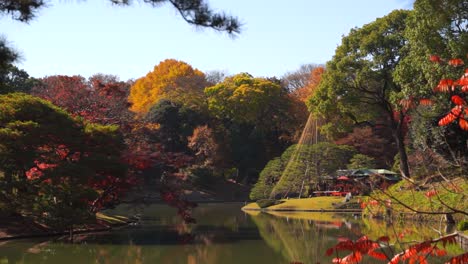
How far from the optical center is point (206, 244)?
15656mm

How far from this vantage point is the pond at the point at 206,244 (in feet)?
42.8

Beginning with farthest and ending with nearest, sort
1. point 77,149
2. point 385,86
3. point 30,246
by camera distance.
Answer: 1. point 385,86
2. point 77,149
3. point 30,246

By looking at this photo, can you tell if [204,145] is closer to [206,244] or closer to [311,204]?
[311,204]

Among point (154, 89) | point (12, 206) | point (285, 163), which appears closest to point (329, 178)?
point (285, 163)

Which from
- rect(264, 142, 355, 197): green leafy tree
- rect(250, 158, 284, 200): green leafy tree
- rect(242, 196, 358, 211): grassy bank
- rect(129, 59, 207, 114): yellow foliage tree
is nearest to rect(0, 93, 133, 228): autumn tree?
rect(242, 196, 358, 211): grassy bank

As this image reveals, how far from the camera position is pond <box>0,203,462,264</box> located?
13047 mm

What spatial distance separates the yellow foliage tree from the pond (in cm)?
2670

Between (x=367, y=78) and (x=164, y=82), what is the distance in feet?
96.4

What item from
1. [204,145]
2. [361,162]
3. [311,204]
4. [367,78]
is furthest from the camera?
[204,145]

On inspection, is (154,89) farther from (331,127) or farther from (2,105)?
(2,105)

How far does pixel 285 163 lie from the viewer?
3138cm

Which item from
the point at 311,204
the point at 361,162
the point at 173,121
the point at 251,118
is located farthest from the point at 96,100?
the point at 251,118

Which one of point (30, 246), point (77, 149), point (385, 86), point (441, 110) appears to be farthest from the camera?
point (385, 86)

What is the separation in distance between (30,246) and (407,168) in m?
15.5
